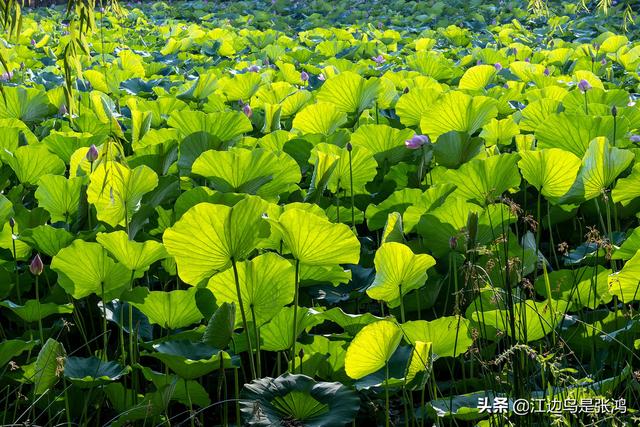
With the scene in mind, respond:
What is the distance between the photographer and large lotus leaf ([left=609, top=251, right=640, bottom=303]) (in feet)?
4.16

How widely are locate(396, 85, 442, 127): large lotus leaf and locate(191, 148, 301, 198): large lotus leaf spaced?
1.89 feet

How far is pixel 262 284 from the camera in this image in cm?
130

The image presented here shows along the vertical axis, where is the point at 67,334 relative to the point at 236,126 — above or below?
below

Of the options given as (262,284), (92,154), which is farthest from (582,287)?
(92,154)

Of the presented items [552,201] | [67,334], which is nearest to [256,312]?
[67,334]

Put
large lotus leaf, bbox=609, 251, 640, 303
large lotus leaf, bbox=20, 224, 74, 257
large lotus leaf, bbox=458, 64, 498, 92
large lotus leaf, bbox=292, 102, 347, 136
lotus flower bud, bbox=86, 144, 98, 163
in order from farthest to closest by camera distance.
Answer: large lotus leaf, bbox=458, 64, 498, 92 → large lotus leaf, bbox=292, 102, 347, 136 → lotus flower bud, bbox=86, 144, 98, 163 → large lotus leaf, bbox=20, 224, 74, 257 → large lotus leaf, bbox=609, 251, 640, 303

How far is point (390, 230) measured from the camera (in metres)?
1.45

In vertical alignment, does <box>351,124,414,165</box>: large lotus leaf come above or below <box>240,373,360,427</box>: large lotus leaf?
above

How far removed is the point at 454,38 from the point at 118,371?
4275mm

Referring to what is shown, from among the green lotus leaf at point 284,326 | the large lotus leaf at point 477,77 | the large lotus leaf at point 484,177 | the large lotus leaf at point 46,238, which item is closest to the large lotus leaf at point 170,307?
the green lotus leaf at point 284,326

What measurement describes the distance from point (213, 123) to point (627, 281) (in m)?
1.05

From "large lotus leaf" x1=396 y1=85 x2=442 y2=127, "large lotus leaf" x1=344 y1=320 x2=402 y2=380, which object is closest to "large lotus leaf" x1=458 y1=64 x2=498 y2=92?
"large lotus leaf" x1=396 y1=85 x2=442 y2=127

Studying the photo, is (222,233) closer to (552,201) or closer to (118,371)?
(118,371)

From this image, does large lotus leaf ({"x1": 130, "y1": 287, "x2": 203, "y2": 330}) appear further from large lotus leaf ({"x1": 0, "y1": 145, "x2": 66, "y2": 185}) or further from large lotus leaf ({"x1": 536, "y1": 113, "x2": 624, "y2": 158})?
large lotus leaf ({"x1": 536, "y1": 113, "x2": 624, "y2": 158})
